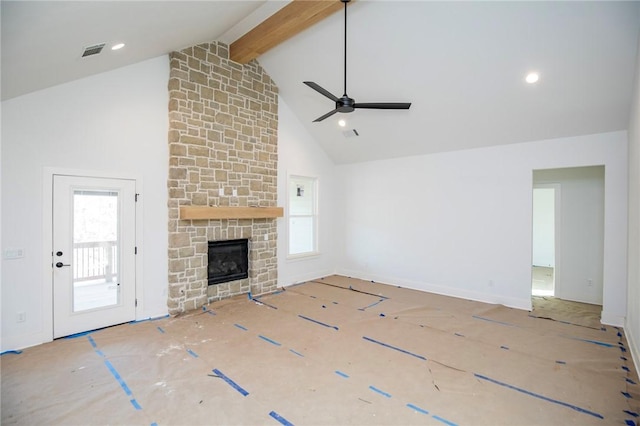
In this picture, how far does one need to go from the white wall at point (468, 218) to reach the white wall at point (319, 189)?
1.39 feet

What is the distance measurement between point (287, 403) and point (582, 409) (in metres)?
2.46

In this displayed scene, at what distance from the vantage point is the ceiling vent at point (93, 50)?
3.22 meters

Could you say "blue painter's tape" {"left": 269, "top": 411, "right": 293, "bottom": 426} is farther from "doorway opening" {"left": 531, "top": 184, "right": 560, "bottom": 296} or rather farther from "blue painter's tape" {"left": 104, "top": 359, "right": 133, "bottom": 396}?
"doorway opening" {"left": 531, "top": 184, "right": 560, "bottom": 296}

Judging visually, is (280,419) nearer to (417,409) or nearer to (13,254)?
(417,409)

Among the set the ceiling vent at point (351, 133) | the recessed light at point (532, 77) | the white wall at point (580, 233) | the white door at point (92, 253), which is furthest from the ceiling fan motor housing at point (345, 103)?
the white wall at point (580, 233)

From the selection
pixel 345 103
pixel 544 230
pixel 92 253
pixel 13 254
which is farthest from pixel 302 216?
pixel 544 230

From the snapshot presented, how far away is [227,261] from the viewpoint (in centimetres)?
576

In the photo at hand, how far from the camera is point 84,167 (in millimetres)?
4125

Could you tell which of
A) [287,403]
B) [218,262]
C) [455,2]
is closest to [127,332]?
[218,262]

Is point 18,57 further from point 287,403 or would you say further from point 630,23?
point 630,23

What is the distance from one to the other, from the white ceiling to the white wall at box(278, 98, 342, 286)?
100cm

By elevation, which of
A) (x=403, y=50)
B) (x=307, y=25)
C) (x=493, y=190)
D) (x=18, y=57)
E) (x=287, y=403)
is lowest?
(x=287, y=403)

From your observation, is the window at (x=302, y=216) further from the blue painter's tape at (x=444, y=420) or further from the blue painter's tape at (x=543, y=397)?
the blue painter's tape at (x=444, y=420)

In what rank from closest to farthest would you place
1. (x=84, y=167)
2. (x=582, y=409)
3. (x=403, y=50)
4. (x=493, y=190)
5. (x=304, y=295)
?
(x=582, y=409) < (x=84, y=167) < (x=403, y=50) < (x=493, y=190) < (x=304, y=295)
